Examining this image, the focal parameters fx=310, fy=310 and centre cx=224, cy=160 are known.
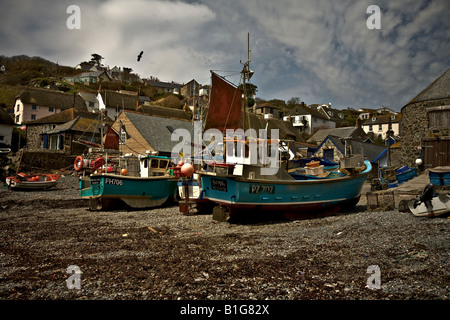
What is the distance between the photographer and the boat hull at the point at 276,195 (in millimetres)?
12250

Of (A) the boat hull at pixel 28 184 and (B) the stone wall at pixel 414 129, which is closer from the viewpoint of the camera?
(B) the stone wall at pixel 414 129

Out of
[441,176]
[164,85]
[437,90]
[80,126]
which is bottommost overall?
[441,176]

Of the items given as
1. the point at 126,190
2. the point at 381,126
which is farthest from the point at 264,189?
the point at 381,126

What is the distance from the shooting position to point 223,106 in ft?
53.7

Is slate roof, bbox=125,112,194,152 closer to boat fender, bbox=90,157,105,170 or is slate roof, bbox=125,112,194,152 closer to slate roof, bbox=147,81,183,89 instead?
boat fender, bbox=90,157,105,170

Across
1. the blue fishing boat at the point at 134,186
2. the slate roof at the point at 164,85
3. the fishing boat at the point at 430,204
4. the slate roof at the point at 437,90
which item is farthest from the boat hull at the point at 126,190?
the slate roof at the point at 164,85

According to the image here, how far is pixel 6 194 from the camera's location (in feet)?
74.8

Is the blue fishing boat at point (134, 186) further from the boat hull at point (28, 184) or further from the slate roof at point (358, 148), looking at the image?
the slate roof at point (358, 148)

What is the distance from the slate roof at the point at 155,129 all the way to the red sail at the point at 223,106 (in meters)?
15.1

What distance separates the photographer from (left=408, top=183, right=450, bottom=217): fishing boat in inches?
382

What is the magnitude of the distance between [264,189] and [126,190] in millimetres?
8447

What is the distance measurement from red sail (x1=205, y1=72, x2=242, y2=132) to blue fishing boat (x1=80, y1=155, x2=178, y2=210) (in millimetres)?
4939

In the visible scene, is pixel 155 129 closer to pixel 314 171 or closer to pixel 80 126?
pixel 80 126
